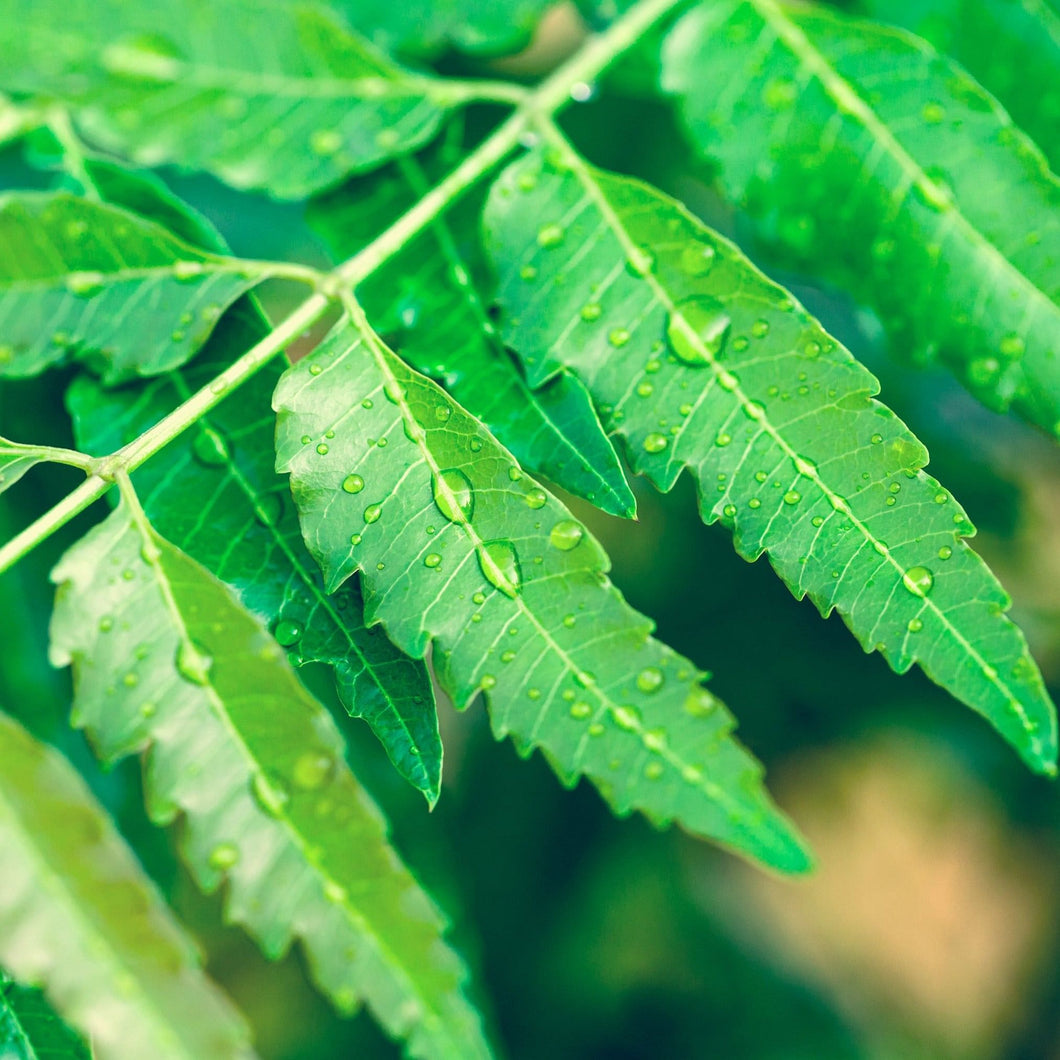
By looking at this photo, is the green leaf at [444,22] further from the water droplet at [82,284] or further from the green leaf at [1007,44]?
the water droplet at [82,284]

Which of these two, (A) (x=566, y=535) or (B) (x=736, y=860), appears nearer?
(A) (x=566, y=535)

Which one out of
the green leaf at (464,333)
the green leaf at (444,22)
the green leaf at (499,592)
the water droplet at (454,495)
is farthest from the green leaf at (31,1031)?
the green leaf at (444,22)

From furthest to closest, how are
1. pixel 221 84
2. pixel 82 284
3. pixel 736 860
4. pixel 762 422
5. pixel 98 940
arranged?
1. pixel 736 860
2. pixel 221 84
3. pixel 82 284
4. pixel 762 422
5. pixel 98 940

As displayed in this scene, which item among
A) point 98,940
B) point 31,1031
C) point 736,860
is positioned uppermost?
point 98,940

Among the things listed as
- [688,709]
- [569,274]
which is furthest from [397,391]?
[688,709]

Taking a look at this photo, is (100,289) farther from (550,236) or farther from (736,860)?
(736,860)

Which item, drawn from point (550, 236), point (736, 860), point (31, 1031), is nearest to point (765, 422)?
point (550, 236)

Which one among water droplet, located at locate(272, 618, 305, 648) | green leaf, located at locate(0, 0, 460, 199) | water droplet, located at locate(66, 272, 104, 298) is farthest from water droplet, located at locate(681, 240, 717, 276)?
water droplet, located at locate(66, 272, 104, 298)

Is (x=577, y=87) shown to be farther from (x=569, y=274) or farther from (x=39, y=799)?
(x=39, y=799)
